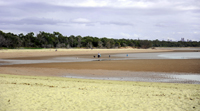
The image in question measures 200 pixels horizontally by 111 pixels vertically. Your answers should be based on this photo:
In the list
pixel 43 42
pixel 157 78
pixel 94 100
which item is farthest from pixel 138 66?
pixel 43 42

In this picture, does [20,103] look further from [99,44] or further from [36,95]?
[99,44]

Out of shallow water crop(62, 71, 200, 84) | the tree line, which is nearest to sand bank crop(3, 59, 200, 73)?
shallow water crop(62, 71, 200, 84)

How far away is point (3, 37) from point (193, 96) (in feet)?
266

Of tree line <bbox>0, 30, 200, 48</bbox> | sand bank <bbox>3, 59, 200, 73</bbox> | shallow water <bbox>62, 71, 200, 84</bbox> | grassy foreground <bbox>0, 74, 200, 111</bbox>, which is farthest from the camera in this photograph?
tree line <bbox>0, 30, 200, 48</bbox>

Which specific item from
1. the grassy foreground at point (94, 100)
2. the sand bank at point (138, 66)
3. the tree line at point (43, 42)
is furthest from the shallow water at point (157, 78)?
the tree line at point (43, 42)

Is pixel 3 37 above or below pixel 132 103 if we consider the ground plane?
above

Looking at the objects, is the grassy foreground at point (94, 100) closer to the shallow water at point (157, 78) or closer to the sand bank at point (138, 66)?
the shallow water at point (157, 78)

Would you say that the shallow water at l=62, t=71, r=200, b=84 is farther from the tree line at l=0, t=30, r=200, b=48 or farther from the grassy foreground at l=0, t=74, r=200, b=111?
the tree line at l=0, t=30, r=200, b=48

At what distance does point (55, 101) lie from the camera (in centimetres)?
848

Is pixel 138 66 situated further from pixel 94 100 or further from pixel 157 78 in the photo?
pixel 94 100

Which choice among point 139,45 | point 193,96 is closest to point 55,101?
point 193,96

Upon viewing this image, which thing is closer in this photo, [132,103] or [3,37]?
[132,103]

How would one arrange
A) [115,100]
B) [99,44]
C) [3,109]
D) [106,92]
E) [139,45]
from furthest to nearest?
[139,45], [99,44], [106,92], [115,100], [3,109]

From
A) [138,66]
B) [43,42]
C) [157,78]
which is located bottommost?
[157,78]
